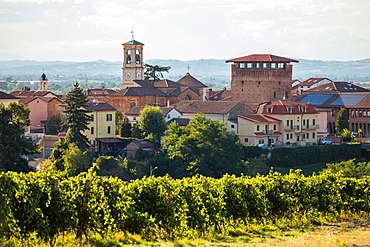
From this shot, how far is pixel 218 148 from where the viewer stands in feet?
165

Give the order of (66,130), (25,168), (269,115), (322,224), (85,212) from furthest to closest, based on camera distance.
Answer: (269,115), (66,130), (25,168), (322,224), (85,212)

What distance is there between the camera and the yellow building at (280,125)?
5681cm

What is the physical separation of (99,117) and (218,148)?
11816mm

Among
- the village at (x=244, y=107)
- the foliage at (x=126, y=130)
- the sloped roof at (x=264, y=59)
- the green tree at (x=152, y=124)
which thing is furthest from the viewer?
the sloped roof at (x=264, y=59)

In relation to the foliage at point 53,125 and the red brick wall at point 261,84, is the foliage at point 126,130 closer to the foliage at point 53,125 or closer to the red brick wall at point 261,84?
the foliage at point 53,125

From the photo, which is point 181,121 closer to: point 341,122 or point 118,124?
point 118,124

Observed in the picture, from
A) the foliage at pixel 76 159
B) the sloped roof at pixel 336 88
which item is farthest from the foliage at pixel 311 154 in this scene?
the sloped roof at pixel 336 88

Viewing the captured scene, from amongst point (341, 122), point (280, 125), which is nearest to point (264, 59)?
point (341, 122)

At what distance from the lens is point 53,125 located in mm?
60938

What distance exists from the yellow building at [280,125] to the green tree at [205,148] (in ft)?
13.2

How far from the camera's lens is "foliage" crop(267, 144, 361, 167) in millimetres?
53531

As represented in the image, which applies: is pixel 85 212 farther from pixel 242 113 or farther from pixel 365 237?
pixel 242 113

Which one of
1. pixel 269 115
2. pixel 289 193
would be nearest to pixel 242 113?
pixel 269 115

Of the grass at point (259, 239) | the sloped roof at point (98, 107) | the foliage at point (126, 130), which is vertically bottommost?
the grass at point (259, 239)
